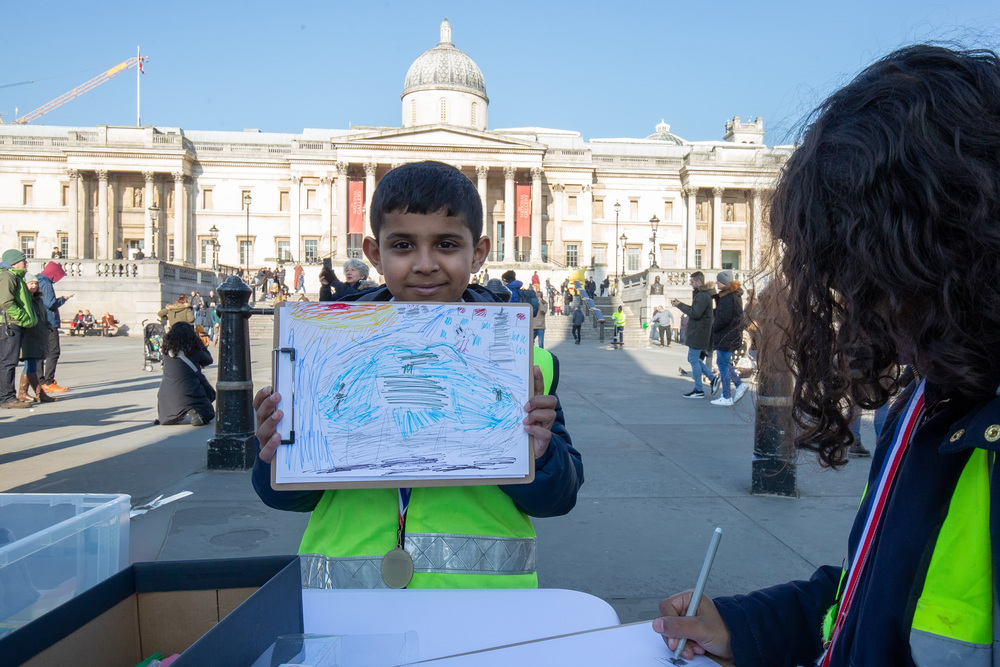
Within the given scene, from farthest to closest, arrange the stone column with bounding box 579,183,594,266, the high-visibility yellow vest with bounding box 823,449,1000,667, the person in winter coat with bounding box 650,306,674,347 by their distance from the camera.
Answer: the stone column with bounding box 579,183,594,266 < the person in winter coat with bounding box 650,306,674,347 < the high-visibility yellow vest with bounding box 823,449,1000,667

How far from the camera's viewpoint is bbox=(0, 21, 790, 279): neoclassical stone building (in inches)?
2015

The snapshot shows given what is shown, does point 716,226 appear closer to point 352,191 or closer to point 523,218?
point 523,218

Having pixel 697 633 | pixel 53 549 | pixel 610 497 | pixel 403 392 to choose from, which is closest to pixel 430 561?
pixel 403 392

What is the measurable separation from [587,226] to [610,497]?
169ft

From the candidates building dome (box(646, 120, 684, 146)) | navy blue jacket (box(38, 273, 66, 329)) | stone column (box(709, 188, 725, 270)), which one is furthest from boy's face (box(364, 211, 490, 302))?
building dome (box(646, 120, 684, 146))

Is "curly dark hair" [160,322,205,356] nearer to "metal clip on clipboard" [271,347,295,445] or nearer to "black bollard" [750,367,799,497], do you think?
"black bollard" [750,367,799,497]

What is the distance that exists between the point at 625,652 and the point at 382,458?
638 mm

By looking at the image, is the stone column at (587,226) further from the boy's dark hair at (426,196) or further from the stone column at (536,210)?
the boy's dark hair at (426,196)

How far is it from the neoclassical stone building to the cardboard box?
48.9 meters

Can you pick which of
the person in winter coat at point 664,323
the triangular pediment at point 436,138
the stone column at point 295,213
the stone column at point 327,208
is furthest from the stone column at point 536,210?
the person in winter coat at point 664,323

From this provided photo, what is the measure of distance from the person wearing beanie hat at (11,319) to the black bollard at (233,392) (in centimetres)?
466

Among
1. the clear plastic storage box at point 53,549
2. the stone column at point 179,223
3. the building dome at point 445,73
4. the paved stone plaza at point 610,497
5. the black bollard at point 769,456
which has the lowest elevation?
the paved stone plaza at point 610,497

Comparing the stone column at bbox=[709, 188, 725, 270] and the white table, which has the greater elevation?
the stone column at bbox=[709, 188, 725, 270]

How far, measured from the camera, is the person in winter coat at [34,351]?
9375mm
